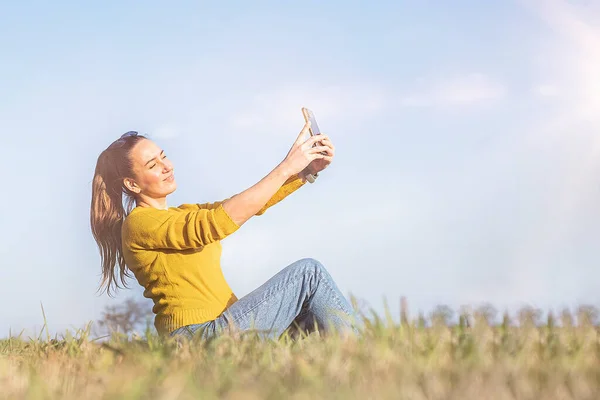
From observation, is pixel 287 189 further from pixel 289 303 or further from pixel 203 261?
pixel 289 303

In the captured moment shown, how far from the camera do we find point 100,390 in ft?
8.57

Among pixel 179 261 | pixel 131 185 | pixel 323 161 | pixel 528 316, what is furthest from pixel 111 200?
pixel 528 316

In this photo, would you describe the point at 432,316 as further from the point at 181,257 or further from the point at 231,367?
the point at 181,257

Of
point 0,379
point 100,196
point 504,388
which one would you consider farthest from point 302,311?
point 504,388

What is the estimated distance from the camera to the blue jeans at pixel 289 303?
14.9ft

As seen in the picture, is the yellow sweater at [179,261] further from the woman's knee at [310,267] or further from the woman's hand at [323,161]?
the woman's hand at [323,161]

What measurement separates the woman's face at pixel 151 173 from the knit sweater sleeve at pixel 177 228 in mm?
227

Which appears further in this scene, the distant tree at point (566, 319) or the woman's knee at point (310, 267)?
the woman's knee at point (310, 267)

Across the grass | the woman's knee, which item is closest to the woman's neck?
the woman's knee

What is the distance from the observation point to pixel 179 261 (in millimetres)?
4742

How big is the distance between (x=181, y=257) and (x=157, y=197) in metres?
0.54

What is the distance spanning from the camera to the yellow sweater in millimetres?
4512

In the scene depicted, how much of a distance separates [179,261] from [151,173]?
66 centimetres

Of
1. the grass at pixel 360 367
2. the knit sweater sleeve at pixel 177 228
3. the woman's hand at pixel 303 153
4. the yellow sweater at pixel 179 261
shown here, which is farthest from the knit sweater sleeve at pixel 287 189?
the grass at pixel 360 367
